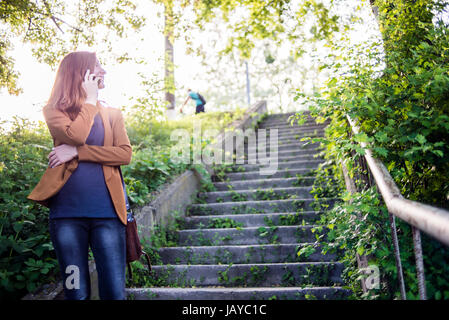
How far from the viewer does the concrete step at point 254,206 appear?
17.0 ft

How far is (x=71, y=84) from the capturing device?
92.7 inches

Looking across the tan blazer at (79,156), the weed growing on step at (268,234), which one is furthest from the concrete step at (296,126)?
the tan blazer at (79,156)

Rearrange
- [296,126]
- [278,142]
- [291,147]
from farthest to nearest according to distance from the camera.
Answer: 1. [296,126]
2. [278,142]
3. [291,147]

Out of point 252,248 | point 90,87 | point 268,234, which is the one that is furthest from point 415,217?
point 268,234

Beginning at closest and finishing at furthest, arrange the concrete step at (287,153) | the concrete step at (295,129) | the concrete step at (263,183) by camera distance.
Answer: the concrete step at (263,183)
the concrete step at (287,153)
the concrete step at (295,129)

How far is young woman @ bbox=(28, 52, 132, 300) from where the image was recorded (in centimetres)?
213

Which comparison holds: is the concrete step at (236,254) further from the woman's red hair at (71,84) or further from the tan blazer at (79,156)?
the woman's red hair at (71,84)

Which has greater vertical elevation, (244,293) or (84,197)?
(84,197)

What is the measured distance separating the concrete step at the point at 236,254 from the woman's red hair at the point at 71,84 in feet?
8.17

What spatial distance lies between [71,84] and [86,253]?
1081mm

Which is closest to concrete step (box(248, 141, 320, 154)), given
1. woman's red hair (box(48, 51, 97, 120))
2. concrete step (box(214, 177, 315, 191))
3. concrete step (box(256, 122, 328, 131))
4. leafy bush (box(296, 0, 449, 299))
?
concrete step (box(256, 122, 328, 131))

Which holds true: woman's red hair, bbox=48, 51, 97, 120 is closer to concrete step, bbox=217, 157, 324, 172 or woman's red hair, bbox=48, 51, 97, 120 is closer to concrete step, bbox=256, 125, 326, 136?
concrete step, bbox=217, 157, 324, 172

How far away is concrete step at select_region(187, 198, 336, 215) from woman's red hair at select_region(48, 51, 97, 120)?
345 cm

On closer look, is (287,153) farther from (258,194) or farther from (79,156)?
(79,156)
